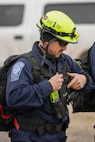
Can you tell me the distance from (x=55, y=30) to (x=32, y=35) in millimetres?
4372

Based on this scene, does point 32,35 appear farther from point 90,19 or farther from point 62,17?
point 62,17

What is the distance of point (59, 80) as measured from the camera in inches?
114

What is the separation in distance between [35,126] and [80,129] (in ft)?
8.21

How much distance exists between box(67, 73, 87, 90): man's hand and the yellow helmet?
246 mm

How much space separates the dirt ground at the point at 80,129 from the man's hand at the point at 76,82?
2046mm

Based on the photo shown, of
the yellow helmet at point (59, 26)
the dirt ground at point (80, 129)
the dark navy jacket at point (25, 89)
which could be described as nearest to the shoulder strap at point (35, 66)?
the dark navy jacket at point (25, 89)

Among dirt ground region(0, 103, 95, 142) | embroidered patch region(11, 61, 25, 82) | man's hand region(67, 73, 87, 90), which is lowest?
dirt ground region(0, 103, 95, 142)

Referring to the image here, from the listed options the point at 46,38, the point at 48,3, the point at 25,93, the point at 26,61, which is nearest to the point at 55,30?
the point at 46,38

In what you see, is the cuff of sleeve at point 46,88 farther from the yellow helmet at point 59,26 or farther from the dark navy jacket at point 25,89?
the yellow helmet at point 59,26

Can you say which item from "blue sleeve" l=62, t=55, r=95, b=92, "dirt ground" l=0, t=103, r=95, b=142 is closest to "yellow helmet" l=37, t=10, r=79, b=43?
"blue sleeve" l=62, t=55, r=95, b=92

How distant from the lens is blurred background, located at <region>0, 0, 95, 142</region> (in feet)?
23.5

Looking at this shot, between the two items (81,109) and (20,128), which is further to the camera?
(81,109)

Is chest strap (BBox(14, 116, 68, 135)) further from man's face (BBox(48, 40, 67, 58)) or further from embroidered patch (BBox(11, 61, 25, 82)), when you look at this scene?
man's face (BBox(48, 40, 67, 58))

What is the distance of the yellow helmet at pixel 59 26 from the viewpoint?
2.95 meters
